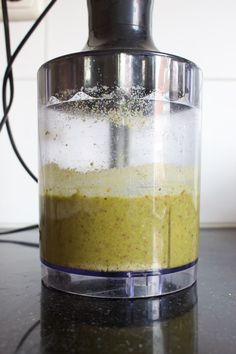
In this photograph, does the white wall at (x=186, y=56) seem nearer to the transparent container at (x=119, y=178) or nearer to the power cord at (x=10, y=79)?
the power cord at (x=10, y=79)

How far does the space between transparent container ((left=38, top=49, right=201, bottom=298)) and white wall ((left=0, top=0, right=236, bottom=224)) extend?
1.15 feet

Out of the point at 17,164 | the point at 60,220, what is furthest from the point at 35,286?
the point at 17,164

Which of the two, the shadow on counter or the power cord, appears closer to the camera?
the shadow on counter

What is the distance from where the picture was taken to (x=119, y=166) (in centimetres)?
29

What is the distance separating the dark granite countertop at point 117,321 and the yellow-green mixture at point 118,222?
30mm

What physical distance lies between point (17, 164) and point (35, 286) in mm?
369

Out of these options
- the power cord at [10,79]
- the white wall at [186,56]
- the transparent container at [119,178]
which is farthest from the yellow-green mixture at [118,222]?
the white wall at [186,56]

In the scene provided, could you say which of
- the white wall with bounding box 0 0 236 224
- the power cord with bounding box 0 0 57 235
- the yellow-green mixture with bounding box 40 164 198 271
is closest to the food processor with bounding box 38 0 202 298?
the yellow-green mixture with bounding box 40 164 198 271

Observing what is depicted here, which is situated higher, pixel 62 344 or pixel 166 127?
pixel 166 127

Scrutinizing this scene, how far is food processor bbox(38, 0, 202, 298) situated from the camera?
0.28 metres

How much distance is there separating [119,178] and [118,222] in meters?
0.03

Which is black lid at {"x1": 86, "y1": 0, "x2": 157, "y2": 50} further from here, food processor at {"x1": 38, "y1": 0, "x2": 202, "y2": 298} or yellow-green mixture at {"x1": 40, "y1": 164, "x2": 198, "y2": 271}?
yellow-green mixture at {"x1": 40, "y1": 164, "x2": 198, "y2": 271}

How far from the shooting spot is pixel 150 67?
29cm

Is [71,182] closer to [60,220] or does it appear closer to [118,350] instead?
[60,220]
